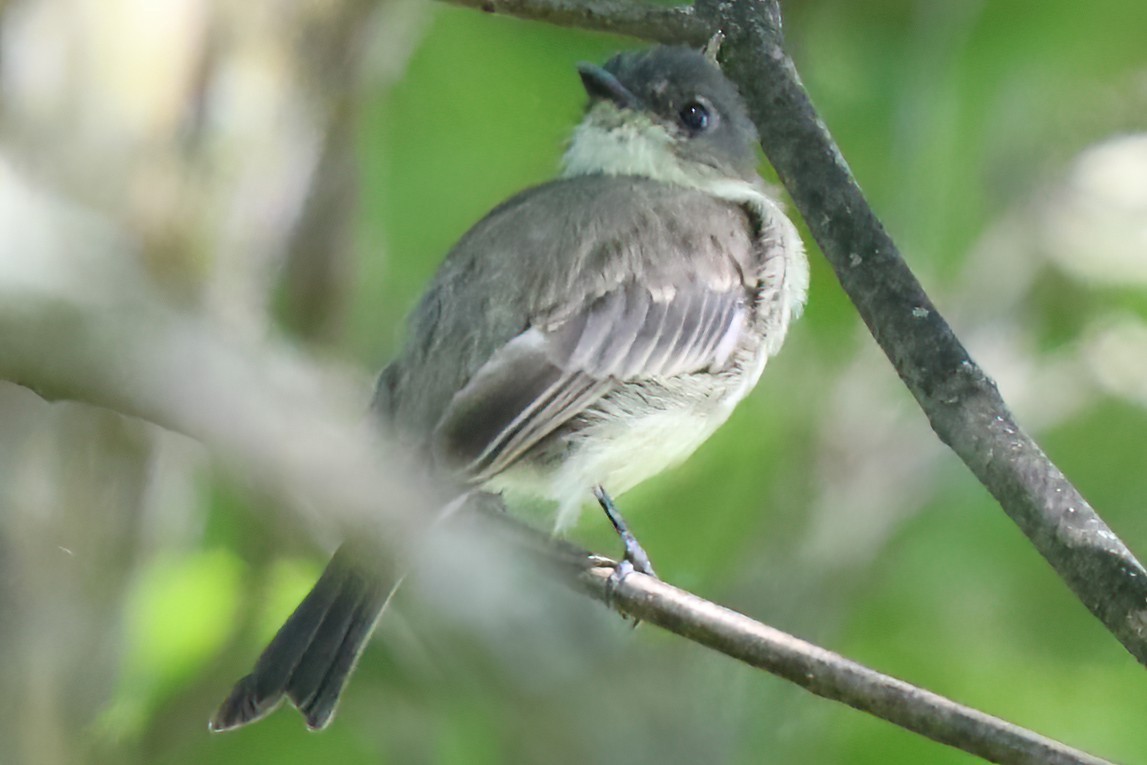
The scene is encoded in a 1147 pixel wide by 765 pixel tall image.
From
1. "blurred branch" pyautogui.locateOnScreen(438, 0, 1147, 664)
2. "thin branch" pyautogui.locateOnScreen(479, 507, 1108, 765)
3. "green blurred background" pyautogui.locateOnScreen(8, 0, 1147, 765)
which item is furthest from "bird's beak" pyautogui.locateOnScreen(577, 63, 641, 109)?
"thin branch" pyautogui.locateOnScreen(479, 507, 1108, 765)

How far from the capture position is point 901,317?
134 centimetres

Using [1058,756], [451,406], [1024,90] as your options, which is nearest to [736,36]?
[451,406]

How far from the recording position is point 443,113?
8.13ft

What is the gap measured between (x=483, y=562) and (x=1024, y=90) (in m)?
1.61

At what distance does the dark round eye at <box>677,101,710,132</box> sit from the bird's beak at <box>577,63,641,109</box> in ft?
0.30

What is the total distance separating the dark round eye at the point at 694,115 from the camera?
2.22 meters

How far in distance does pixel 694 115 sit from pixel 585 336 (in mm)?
629

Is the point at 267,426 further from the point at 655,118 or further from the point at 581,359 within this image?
the point at 655,118

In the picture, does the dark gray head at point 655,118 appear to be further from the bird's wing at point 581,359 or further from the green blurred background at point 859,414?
the bird's wing at point 581,359

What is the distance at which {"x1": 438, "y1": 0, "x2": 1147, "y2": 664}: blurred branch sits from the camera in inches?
45.3

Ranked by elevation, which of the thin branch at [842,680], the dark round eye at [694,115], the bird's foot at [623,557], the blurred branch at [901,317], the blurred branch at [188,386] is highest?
the blurred branch at [901,317]

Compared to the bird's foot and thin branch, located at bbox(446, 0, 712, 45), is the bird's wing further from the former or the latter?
thin branch, located at bbox(446, 0, 712, 45)

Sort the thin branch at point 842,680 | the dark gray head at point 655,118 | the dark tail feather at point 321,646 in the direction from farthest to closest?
the dark gray head at point 655,118
the dark tail feather at point 321,646
the thin branch at point 842,680

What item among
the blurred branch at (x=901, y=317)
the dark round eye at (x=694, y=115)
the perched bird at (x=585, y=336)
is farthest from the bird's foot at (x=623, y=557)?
the dark round eye at (x=694, y=115)
